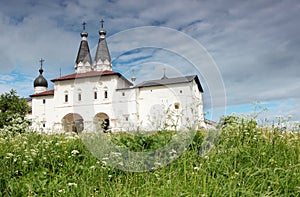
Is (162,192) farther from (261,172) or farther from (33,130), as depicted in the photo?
(33,130)

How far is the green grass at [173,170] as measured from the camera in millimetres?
3566

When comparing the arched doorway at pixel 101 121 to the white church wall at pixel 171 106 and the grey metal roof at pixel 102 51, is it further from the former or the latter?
the grey metal roof at pixel 102 51

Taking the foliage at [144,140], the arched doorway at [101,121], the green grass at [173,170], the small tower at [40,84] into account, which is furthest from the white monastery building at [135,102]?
the small tower at [40,84]

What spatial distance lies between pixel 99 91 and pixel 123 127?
0.96m

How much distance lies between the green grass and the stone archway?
0.94 metres

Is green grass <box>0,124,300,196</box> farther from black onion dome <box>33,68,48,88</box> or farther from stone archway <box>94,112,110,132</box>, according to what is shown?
black onion dome <box>33,68,48,88</box>

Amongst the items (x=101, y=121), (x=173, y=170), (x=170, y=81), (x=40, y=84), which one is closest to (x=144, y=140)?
(x=173, y=170)

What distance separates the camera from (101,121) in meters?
6.66

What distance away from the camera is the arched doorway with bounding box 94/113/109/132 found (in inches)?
260

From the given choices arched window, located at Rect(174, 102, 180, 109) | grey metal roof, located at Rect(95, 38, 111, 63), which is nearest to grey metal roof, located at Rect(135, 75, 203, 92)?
arched window, located at Rect(174, 102, 180, 109)

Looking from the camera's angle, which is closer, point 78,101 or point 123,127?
point 123,127

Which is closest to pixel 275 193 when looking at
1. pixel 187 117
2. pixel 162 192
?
pixel 162 192

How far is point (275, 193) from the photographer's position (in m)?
3.32

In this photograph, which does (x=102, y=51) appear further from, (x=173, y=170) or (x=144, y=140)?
Result: (x=173, y=170)
